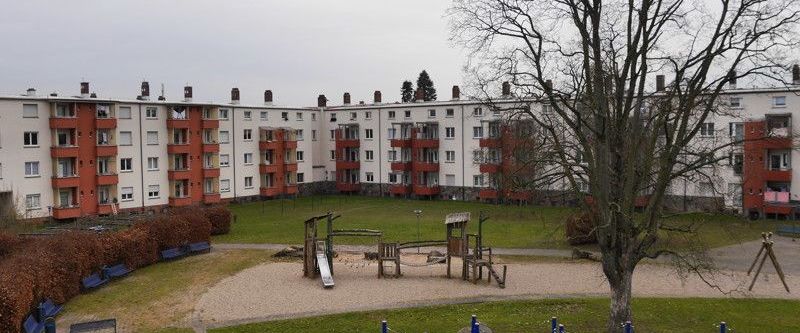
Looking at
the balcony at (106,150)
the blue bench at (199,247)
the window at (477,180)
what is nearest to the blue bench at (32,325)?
the blue bench at (199,247)

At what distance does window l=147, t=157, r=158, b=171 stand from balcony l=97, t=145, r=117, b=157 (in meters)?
3.83

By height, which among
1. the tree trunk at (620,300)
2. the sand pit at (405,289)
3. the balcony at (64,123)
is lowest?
the sand pit at (405,289)

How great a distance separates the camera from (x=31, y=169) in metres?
46.8

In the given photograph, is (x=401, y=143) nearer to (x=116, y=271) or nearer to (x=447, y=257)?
(x=447, y=257)

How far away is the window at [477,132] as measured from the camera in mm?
61844

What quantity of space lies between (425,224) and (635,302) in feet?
77.1

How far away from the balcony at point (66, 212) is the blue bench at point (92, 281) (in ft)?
75.1

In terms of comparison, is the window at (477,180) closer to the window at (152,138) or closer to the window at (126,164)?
the window at (152,138)

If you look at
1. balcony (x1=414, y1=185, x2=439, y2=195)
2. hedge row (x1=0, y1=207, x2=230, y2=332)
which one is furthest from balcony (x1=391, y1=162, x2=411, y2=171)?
hedge row (x1=0, y1=207, x2=230, y2=332)

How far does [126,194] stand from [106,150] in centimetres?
417

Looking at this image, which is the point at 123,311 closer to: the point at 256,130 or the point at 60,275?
the point at 60,275

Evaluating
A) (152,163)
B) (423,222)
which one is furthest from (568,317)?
(152,163)

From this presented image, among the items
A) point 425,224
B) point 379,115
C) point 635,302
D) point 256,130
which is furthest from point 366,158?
point 635,302

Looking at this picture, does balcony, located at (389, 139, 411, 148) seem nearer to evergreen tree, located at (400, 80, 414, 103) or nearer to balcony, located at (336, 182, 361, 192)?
balcony, located at (336, 182, 361, 192)
